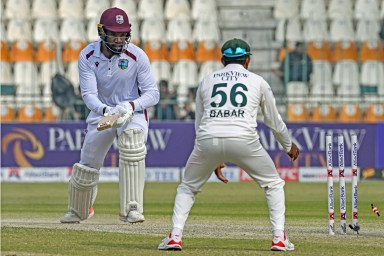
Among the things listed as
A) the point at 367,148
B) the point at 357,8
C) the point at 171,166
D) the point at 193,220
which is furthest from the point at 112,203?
the point at 357,8

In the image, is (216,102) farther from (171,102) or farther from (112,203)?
(171,102)

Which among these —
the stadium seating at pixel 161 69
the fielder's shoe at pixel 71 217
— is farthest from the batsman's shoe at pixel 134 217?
the stadium seating at pixel 161 69

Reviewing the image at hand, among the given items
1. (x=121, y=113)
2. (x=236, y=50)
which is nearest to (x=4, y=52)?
(x=121, y=113)

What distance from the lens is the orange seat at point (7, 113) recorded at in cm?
2173

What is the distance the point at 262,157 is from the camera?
742 centimetres

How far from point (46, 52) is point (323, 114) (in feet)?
19.9

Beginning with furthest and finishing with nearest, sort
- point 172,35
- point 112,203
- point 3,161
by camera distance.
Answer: point 172,35
point 3,161
point 112,203

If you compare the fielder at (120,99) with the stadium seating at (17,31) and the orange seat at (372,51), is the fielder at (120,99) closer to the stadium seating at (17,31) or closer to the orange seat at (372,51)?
the orange seat at (372,51)

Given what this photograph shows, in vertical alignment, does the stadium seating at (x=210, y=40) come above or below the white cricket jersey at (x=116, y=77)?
above

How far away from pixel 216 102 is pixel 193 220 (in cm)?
416

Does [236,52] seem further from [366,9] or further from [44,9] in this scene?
[44,9]

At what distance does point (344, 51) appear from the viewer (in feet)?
77.4

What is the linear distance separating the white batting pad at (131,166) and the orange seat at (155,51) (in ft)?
44.5

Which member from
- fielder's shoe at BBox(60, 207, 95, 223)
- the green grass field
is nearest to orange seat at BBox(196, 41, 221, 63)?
the green grass field
